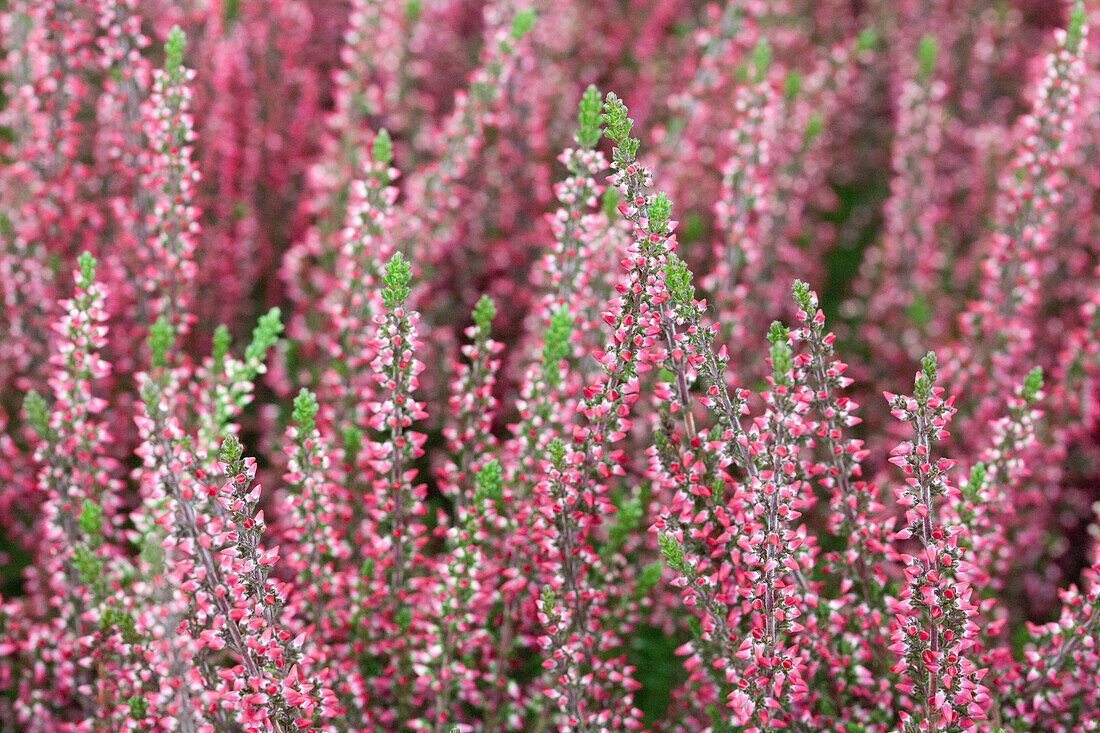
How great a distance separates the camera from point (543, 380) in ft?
7.30

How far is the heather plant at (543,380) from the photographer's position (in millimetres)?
1852

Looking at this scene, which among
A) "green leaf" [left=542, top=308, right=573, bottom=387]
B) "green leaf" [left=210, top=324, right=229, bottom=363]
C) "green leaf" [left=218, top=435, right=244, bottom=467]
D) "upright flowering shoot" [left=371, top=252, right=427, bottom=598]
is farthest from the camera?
"green leaf" [left=210, top=324, right=229, bottom=363]

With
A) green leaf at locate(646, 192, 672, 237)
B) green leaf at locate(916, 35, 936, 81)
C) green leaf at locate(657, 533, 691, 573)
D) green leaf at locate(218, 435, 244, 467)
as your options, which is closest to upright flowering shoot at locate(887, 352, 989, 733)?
green leaf at locate(657, 533, 691, 573)

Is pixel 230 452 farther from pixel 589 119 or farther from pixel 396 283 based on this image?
pixel 589 119

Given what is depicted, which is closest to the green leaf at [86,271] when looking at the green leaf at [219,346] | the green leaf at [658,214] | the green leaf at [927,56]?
the green leaf at [219,346]

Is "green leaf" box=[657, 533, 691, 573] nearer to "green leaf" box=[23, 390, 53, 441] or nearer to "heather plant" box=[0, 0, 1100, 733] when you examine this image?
"heather plant" box=[0, 0, 1100, 733]

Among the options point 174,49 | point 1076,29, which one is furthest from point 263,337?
point 1076,29

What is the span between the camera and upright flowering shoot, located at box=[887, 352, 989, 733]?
1.71 m

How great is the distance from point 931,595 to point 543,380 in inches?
37.8

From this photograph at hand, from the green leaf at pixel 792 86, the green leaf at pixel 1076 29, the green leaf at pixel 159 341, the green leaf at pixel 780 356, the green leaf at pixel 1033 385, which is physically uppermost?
the green leaf at pixel 792 86

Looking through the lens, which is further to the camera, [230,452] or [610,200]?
[610,200]

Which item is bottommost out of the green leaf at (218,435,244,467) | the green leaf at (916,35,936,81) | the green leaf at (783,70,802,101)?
the green leaf at (218,435,244,467)

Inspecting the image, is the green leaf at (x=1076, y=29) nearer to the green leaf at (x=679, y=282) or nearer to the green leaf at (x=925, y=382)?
the green leaf at (x=925, y=382)

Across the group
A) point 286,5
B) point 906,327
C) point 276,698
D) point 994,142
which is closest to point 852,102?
point 994,142
